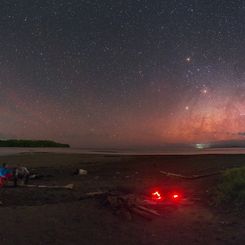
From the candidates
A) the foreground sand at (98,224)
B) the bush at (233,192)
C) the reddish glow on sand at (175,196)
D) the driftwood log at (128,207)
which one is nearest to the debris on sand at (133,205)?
the driftwood log at (128,207)

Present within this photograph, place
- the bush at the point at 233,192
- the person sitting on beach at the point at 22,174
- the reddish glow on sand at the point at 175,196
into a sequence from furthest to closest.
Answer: the person sitting on beach at the point at 22,174 → the reddish glow on sand at the point at 175,196 → the bush at the point at 233,192

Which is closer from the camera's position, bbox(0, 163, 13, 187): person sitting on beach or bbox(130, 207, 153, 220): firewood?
bbox(130, 207, 153, 220): firewood

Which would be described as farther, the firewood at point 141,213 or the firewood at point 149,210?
the firewood at point 149,210

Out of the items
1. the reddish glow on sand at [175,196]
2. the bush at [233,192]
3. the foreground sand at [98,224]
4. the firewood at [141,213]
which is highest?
the bush at [233,192]

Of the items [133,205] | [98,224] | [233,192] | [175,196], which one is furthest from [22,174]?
[233,192]

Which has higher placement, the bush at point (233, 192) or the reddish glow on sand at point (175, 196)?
the bush at point (233, 192)

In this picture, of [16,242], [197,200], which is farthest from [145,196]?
[16,242]

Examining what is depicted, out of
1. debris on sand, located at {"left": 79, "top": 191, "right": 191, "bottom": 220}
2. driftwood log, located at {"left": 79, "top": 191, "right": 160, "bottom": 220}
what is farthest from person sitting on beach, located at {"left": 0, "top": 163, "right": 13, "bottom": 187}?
driftwood log, located at {"left": 79, "top": 191, "right": 160, "bottom": 220}

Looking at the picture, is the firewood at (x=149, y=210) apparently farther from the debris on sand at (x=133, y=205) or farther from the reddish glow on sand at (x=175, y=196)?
the reddish glow on sand at (x=175, y=196)

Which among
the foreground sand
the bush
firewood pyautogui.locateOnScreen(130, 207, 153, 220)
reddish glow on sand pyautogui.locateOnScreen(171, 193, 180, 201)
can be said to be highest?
the bush

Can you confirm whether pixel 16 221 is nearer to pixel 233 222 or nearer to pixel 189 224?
pixel 189 224

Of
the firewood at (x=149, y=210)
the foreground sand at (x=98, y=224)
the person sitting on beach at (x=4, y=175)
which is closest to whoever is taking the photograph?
the foreground sand at (x=98, y=224)

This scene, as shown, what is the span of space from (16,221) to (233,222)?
7010mm

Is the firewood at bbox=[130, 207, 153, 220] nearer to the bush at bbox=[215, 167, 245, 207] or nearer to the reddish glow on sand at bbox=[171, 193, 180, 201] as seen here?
the reddish glow on sand at bbox=[171, 193, 180, 201]
